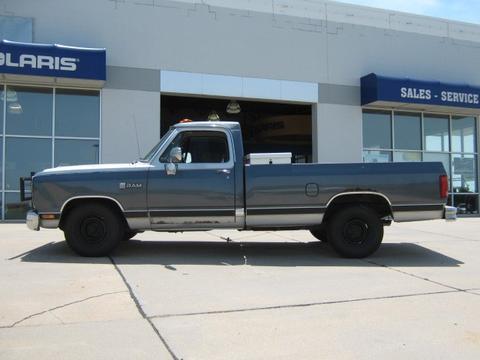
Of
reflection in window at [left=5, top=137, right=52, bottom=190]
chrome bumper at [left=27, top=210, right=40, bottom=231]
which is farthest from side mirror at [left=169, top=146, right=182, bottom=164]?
reflection in window at [left=5, top=137, right=52, bottom=190]

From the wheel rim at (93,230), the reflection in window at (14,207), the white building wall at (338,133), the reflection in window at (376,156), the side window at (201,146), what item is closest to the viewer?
the wheel rim at (93,230)

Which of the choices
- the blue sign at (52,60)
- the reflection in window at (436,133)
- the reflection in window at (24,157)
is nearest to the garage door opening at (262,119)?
the reflection in window at (436,133)

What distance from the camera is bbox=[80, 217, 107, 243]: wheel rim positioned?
785cm

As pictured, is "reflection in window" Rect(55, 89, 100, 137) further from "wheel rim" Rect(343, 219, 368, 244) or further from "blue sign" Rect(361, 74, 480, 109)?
"wheel rim" Rect(343, 219, 368, 244)

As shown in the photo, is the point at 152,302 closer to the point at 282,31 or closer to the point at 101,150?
the point at 101,150

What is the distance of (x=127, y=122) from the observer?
14977 mm

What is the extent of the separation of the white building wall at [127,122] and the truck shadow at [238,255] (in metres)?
5.53

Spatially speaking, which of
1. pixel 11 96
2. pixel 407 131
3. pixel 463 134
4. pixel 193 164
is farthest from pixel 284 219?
pixel 463 134

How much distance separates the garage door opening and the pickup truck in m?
11.3

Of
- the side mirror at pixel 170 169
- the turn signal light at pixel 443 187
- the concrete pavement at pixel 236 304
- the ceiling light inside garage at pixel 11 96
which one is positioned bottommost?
the concrete pavement at pixel 236 304

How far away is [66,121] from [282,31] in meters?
7.45

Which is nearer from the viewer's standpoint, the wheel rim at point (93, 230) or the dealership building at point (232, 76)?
the wheel rim at point (93, 230)

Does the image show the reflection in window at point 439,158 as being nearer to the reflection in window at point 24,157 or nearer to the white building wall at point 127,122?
the white building wall at point 127,122

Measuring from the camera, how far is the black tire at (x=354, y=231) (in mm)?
8062
